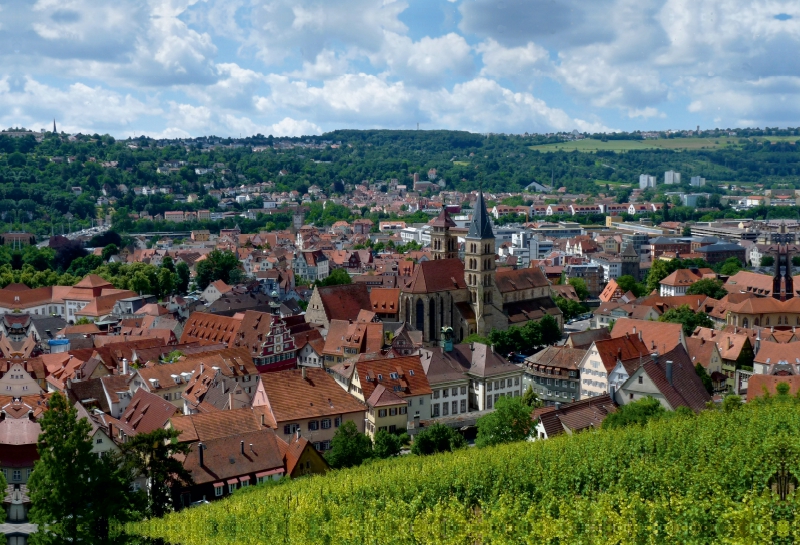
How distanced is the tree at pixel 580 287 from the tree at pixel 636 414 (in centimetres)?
6369

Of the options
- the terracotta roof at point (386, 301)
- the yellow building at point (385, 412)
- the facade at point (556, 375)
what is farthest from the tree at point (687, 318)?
the yellow building at point (385, 412)

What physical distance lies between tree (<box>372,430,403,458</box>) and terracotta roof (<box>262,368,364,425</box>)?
4.11 meters

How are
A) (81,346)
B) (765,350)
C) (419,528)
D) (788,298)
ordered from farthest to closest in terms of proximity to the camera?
(788,298), (81,346), (765,350), (419,528)

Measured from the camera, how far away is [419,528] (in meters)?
36.3

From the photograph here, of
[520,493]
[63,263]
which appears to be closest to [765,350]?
[520,493]

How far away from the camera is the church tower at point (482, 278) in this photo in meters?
88.7

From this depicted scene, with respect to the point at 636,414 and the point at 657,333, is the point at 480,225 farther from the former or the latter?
the point at 636,414

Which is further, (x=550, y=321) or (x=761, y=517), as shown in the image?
(x=550, y=321)

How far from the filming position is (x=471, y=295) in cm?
8938

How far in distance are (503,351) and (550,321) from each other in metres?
7.17

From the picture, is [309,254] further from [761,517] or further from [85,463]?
[761,517]

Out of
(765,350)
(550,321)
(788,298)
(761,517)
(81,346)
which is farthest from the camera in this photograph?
(788,298)

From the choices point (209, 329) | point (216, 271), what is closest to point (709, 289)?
point (209, 329)

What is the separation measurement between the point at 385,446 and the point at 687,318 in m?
42.4
